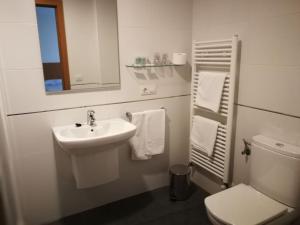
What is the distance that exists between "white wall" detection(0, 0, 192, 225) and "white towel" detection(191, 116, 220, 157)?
0.80ft

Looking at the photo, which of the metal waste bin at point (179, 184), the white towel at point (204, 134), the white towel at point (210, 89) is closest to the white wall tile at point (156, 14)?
the white towel at point (210, 89)

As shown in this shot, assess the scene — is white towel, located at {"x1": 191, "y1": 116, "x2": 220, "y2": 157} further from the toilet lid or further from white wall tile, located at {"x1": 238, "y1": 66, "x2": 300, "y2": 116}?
the toilet lid

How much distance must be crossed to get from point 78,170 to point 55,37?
1.02 meters

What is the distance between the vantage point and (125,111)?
7.16 feet

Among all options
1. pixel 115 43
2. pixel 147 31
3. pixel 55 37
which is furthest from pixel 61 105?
pixel 147 31

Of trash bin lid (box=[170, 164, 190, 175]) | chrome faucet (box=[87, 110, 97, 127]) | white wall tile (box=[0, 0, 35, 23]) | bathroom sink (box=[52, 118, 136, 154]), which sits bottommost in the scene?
trash bin lid (box=[170, 164, 190, 175])

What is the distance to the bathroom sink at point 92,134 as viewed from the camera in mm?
1576

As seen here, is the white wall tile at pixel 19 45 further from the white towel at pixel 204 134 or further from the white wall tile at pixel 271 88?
the white wall tile at pixel 271 88

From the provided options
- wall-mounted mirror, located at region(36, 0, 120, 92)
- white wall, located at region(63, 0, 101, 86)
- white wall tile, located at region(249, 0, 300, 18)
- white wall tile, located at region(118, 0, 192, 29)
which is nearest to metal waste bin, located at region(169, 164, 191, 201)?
wall-mounted mirror, located at region(36, 0, 120, 92)

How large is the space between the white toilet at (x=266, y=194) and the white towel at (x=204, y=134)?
0.43 m

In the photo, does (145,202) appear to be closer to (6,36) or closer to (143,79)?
(143,79)

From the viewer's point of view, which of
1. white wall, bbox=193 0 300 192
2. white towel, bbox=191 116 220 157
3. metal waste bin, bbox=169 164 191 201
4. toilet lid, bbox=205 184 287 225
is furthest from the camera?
metal waste bin, bbox=169 164 191 201

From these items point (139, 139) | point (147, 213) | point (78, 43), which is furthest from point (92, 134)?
point (147, 213)

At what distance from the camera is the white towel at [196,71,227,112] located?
199 centimetres
